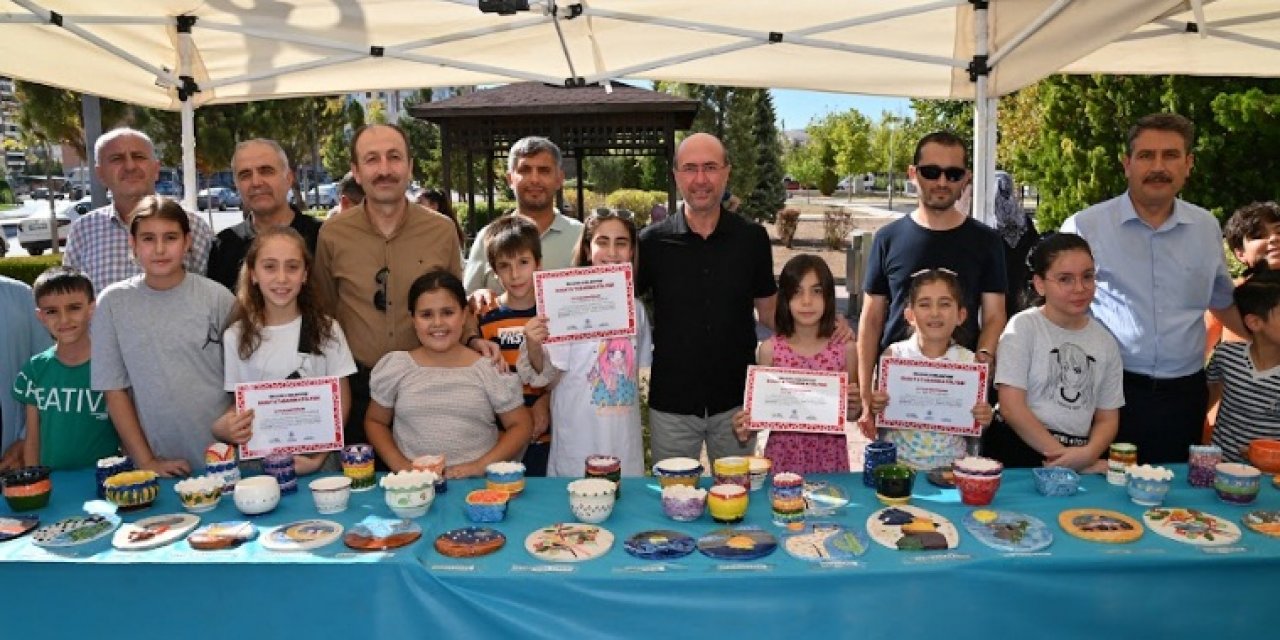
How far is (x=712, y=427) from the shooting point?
152 inches

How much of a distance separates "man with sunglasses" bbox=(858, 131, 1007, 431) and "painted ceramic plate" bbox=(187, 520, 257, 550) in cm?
241

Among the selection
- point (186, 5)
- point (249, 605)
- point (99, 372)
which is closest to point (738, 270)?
point (249, 605)

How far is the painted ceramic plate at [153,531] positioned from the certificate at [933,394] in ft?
7.96

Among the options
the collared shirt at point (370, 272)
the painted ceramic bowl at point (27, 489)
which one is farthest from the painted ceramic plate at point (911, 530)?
the painted ceramic bowl at point (27, 489)

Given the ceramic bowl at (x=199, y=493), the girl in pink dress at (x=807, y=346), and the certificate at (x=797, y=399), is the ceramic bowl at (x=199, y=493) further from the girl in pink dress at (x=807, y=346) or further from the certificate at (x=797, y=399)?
the girl in pink dress at (x=807, y=346)

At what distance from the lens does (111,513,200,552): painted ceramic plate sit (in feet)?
8.29

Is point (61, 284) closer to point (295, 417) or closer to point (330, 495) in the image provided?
point (295, 417)

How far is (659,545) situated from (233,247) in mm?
2814

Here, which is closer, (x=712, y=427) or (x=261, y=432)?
(x=261, y=432)

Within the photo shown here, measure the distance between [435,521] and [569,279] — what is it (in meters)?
1.06

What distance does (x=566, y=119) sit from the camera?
1402 centimetres

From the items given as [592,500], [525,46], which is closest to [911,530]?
[592,500]

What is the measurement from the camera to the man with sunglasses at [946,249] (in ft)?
12.1

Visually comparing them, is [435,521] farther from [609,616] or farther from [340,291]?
[340,291]
